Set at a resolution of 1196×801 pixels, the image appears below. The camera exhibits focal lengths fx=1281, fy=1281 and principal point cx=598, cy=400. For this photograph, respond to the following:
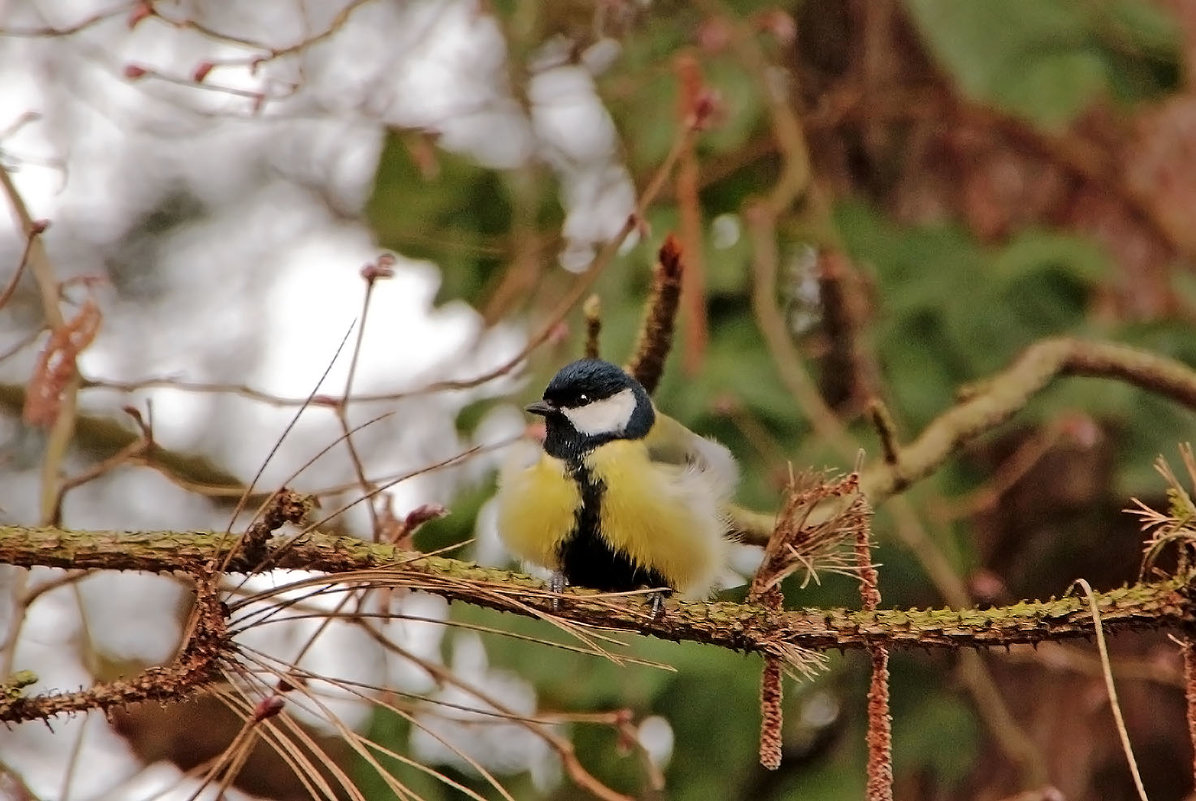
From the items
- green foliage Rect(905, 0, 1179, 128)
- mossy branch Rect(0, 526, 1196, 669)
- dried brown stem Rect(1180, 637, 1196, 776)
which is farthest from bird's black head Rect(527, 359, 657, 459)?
green foliage Rect(905, 0, 1179, 128)

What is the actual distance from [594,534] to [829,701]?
1.48 meters

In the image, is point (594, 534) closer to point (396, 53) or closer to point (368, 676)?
point (368, 676)

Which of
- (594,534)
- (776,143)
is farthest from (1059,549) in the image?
(594,534)

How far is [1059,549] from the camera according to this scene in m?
3.21

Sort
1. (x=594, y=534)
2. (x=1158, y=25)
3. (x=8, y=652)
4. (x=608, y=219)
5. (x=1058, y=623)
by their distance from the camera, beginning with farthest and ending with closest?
(x=608, y=219)
(x=1158, y=25)
(x=594, y=534)
(x=8, y=652)
(x=1058, y=623)

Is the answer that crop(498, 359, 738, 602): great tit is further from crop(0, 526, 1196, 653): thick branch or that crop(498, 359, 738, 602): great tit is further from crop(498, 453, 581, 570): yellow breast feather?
crop(0, 526, 1196, 653): thick branch

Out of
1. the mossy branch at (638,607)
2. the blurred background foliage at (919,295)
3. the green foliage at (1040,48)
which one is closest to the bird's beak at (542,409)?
the blurred background foliage at (919,295)

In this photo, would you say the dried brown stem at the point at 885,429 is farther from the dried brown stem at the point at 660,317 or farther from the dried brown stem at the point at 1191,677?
the dried brown stem at the point at 1191,677

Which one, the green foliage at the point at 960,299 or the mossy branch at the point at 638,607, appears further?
the green foliage at the point at 960,299

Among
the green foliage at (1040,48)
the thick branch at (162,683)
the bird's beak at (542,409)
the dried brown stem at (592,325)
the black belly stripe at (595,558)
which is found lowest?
the thick branch at (162,683)

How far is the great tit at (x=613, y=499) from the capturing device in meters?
1.87

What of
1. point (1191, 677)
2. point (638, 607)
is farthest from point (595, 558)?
point (1191, 677)

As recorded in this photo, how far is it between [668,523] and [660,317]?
30 centimetres

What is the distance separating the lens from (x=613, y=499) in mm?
1899
